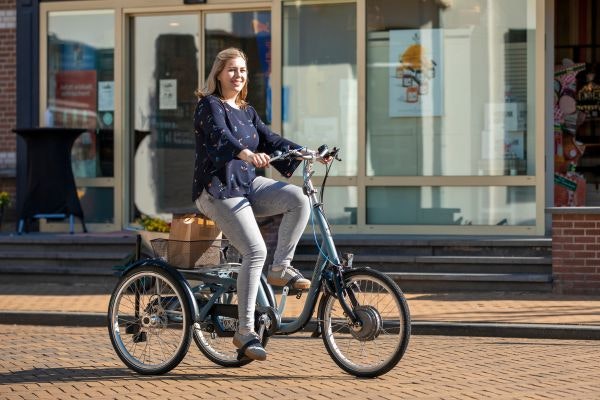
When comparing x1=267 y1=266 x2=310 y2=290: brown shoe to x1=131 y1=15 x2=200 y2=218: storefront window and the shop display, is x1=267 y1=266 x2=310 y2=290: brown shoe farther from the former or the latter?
the shop display

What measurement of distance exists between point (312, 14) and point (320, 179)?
1.95m

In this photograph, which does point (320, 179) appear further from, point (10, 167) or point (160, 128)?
point (10, 167)

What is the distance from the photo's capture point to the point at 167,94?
15461 millimetres

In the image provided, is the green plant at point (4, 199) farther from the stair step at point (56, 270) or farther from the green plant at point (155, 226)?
the green plant at point (155, 226)

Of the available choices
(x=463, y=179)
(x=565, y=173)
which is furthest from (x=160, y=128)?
(x=565, y=173)

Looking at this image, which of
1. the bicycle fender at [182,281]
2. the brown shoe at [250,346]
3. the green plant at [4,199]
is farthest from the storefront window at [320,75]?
the brown shoe at [250,346]

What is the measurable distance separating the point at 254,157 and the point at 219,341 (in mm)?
1468

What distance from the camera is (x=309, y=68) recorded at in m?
14.7

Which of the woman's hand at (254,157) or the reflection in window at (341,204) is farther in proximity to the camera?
the reflection in window at (341,204)

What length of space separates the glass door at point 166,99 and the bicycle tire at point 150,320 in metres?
7.64

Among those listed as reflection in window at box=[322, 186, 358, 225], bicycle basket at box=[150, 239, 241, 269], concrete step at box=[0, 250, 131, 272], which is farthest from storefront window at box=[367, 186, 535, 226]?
bicycle basket at box=[150, 239, 241, 269]

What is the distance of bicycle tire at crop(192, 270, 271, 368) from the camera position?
7.38m

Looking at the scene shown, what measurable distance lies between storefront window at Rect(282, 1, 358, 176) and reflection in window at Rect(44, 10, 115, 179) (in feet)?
7.54

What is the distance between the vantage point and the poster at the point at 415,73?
14.2m
